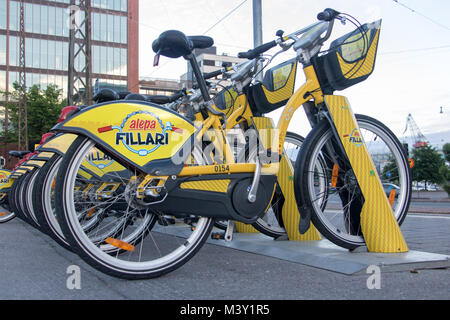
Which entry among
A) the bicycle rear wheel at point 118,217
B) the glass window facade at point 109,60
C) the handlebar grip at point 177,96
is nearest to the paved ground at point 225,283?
the bicycle rear wheel at point 118,217

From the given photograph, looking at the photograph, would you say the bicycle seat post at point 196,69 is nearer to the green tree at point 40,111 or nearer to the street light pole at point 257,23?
the street light pole at point 257,23

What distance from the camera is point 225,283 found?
289cm

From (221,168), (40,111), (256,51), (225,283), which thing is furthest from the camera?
(40,111)

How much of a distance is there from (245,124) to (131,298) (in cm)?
298

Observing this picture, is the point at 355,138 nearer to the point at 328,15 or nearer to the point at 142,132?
the point at 328,15

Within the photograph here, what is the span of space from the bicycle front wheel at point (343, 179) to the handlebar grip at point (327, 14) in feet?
2.86

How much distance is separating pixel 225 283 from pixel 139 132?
113 centimetres

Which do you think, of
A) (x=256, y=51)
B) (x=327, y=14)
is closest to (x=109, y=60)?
(x=256, y=51)

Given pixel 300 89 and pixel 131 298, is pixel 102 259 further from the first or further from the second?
pixel 300 89

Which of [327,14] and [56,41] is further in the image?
[56,41]

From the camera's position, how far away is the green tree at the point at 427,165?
48.8m

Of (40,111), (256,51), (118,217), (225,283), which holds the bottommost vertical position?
(225,283)

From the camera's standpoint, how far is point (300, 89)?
4020 mm

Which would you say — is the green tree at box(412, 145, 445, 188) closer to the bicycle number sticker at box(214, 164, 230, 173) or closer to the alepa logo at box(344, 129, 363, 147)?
the alepa logo at box(344, 129, 363, 147)
